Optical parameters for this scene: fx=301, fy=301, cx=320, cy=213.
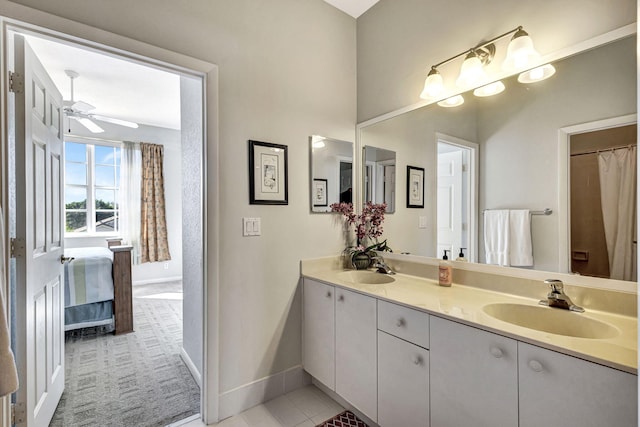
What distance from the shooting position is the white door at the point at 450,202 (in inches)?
70.9

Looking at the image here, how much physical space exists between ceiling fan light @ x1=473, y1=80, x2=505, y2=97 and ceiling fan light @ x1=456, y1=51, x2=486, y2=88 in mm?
47

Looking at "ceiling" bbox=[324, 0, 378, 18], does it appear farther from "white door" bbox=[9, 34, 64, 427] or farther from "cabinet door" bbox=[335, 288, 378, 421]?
"cabinet door" bbox=[335, 288, 378, 421]

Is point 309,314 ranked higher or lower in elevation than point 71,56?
lower

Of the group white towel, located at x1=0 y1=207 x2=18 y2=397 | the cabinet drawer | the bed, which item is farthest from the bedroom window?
the cabinet drawer

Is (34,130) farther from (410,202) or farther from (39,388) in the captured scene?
(410,202)

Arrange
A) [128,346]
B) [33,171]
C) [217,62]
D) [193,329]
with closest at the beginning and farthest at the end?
1. [33,171]
2. [217,62]
3. [193,329]
4. [128,346]

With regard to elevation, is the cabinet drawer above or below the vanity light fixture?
below

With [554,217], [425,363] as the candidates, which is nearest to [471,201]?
[554,217]

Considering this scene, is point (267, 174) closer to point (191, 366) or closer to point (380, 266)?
point (380, 266)

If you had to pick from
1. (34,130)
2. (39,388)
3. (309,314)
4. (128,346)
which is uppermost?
(34,130)

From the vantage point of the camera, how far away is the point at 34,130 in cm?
150

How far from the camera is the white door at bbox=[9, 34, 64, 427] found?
1.37 metres

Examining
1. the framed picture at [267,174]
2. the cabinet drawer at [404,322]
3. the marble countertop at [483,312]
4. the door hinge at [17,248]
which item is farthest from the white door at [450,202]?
the door hinge at [17,248]

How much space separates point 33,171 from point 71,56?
6.57 feet
